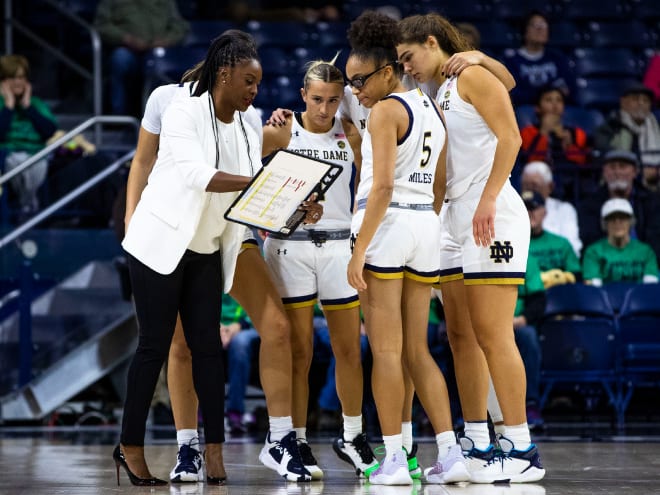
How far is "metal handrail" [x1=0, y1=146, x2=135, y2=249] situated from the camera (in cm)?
805

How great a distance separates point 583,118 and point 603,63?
1124mm

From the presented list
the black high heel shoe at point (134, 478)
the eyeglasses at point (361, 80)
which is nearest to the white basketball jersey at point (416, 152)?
the eyeglasses at point (361, 80)

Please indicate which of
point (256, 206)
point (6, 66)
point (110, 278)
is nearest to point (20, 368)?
point (110, 278)

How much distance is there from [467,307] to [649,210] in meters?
4.62

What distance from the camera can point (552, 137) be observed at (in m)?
9.70

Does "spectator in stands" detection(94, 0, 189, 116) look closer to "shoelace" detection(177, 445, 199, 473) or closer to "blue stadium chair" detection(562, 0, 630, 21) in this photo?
"blue stadium chair" detection(562, 0, 630, 21)

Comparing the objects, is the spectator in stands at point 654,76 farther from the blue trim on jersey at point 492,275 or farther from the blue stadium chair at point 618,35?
the blue trim on jersey at point 492,275

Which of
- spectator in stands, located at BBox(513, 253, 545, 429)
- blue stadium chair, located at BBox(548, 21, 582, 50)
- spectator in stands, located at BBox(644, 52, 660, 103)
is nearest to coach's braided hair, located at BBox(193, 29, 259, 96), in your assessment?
Result: spectator in stands, located at BBox(513, 253, 545, 429)

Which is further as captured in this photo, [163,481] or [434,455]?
[434,455]

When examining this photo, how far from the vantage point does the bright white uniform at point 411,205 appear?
186 inches

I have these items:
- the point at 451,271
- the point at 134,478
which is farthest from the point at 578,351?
the point at 134,478

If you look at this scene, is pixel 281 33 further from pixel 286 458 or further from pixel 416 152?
pixel 286 458

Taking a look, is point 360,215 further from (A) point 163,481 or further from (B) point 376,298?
(A) point 163,481

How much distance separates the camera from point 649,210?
920 centimetres
